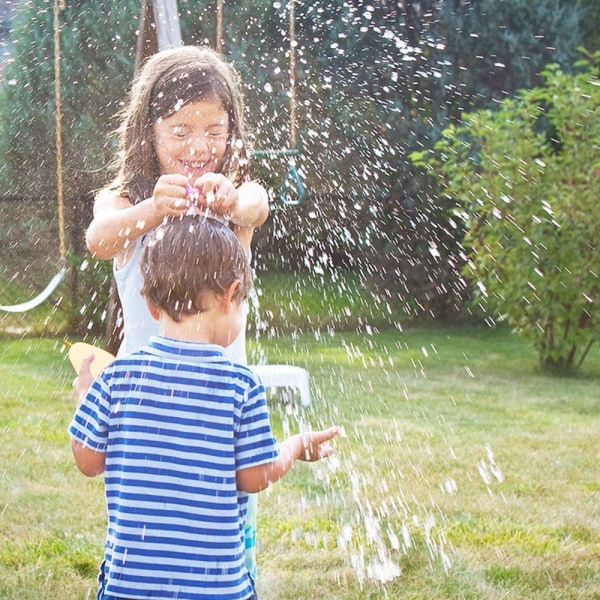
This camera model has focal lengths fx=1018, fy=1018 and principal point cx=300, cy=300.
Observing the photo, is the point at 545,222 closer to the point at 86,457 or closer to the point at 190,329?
the point at 190,329

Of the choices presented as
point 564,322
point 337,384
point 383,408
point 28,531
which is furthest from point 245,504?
point 564,322

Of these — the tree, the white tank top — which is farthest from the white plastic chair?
the white tank top

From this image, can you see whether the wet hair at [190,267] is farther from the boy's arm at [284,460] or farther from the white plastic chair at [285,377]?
the white plastic chair at [285,377]

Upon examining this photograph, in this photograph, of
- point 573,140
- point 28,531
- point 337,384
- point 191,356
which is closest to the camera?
point 191,356

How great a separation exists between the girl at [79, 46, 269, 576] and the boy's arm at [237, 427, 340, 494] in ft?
1.34

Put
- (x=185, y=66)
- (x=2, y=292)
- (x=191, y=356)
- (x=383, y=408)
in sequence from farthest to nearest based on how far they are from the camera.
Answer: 1. (x=2, y=292)
2. (x=383, y=408)
3. (x=185, y=66)
4. (x=191, y=356)

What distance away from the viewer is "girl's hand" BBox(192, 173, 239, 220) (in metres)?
2.12

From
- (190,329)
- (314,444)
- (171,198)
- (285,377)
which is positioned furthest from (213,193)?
(285,377)

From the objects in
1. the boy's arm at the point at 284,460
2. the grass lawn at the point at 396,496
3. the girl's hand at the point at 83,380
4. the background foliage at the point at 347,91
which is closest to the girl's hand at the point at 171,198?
the girl's hand at the point at 83,380

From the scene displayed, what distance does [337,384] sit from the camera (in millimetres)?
6980

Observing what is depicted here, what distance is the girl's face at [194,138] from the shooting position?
241cm

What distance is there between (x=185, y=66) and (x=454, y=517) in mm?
2061

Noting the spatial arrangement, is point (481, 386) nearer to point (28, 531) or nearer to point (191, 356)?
point (28, 531)

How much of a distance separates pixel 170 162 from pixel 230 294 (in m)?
0.75
